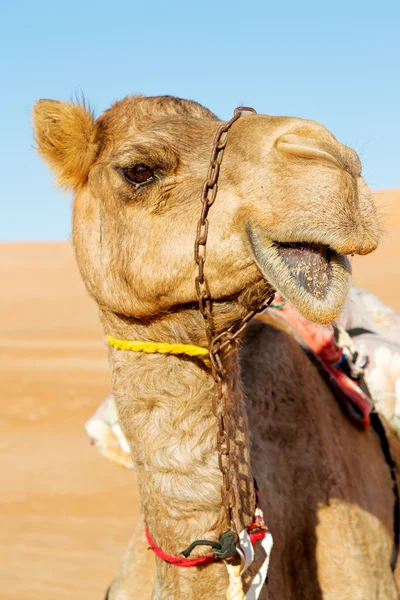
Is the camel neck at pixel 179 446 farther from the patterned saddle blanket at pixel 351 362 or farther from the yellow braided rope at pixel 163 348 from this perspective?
the patterned saddle blanket at pixel 351 362

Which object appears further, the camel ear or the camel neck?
the camel ear

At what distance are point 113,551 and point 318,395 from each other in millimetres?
4659

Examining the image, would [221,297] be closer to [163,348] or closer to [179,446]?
[163,348]

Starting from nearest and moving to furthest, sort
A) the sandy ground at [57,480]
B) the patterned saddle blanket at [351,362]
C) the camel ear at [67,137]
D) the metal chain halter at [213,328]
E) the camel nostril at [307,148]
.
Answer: the camel nostril at [307,148] < the metal chain halter at [213,328] < the camel ear at [67,137] < the patterned saddle blanket at [351,362] < the sandy ground at [57,480]

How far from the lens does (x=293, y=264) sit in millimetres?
2166

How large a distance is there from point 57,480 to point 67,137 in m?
7.08

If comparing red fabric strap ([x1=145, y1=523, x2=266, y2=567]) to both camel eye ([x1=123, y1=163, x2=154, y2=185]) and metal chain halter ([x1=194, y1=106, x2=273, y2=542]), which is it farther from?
camel eye ([x1=123, y1=163, x2=154, y2=185])

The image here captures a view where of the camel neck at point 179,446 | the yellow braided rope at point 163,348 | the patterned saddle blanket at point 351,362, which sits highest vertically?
the yellow braided rope at point 163,348

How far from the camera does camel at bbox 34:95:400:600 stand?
2162mm

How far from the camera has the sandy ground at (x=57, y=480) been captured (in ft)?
23.2

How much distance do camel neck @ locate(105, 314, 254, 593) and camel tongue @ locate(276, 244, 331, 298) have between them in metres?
0.51

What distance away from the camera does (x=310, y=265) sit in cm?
216

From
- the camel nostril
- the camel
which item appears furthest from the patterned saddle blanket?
the camel nostril

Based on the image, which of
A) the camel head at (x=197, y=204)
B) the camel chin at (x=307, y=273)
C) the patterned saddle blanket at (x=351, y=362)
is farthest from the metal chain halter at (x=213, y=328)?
the patterned saddle blanket at (x=351, y=362)
